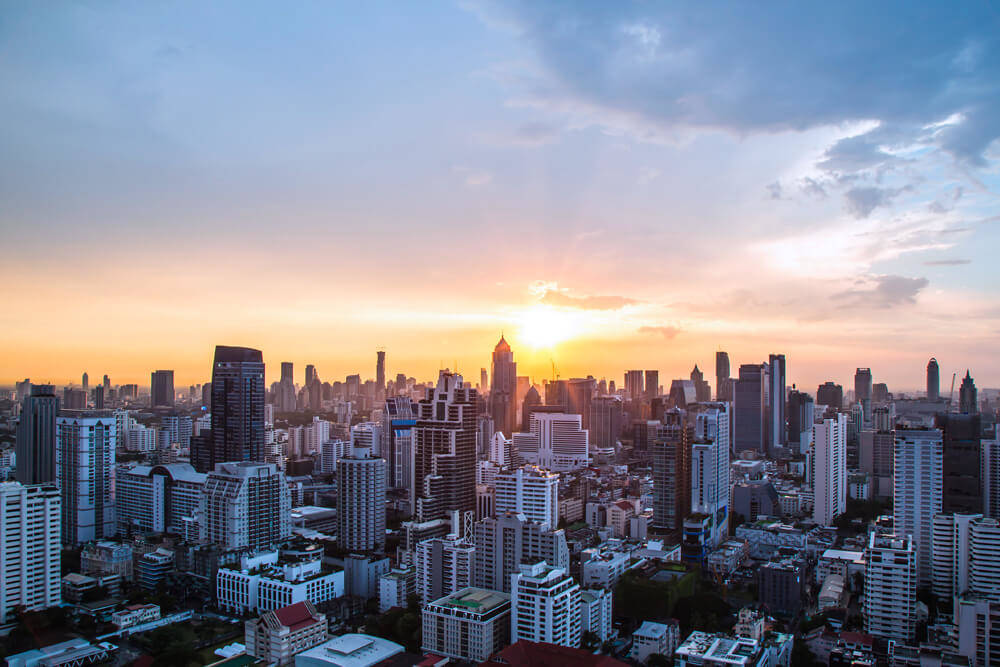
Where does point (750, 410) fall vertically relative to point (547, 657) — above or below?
above

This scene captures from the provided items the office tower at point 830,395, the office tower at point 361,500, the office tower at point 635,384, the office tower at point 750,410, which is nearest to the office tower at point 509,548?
the office tower at point 361,500

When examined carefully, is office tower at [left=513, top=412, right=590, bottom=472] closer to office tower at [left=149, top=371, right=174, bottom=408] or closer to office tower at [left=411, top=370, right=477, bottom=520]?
office tower at [left=411, top=370, right=477, bottom=520]

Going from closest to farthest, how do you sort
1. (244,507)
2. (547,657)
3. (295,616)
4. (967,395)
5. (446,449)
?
1. (547,657)
2. (295,616)
3. (244,507)
4. (446,449)
5. (967,395)

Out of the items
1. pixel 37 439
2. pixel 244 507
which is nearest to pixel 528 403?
pixel 37 439

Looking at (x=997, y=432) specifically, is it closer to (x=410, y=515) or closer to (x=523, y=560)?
(x=523, y=560)

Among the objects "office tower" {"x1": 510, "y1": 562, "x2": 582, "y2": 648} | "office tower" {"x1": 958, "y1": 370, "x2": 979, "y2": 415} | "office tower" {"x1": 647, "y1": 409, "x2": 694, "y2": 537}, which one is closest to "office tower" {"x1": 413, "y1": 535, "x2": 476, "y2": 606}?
"office tower" {"x1": 510, "y1": 562, "x2": 582, "y2": 648}

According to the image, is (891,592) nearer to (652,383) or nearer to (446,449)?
(446,449)
